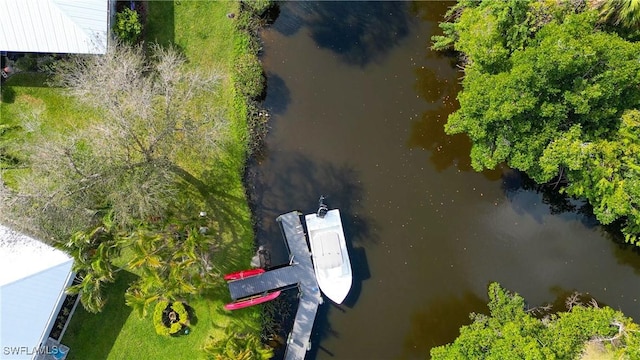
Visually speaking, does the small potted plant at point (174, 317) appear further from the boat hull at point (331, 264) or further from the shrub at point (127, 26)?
the shrub at point (127, 26)

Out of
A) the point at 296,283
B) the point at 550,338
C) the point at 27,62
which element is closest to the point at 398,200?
the point at 296,283

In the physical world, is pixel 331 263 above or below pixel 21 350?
above

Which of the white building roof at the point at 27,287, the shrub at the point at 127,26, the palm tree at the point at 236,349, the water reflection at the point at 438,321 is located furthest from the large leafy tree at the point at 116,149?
the water reflection at the point at 438,321

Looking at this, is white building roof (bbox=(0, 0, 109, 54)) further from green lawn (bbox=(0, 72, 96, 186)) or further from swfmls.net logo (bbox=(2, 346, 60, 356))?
swfmls.net logo (bbox=(2, 346, 60, 356))

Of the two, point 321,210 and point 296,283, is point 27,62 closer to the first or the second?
point 321,210

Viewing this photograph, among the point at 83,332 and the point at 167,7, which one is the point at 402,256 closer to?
the point at 83,332

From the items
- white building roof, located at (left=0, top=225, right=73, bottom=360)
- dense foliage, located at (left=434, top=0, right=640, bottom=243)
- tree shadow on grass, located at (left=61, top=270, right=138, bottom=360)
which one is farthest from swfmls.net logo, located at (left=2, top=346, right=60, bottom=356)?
dense foliage, located at (left=434, top=0, right=640, bottom=243)

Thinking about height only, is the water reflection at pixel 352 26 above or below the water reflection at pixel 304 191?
above
